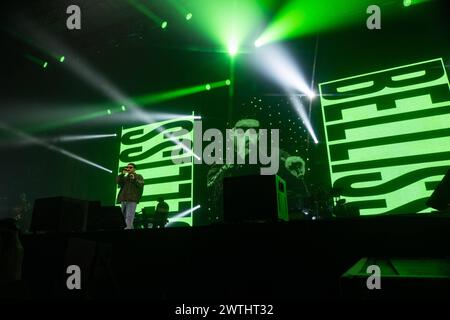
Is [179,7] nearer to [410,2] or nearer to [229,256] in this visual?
[410,2]

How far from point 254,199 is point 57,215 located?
6.94ft

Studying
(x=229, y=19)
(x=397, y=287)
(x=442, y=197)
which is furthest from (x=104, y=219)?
(x=229, y=19)

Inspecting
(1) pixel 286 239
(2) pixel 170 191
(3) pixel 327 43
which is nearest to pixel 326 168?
(3) pixel 327 43

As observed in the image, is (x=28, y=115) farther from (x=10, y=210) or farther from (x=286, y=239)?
(x=286, y=239)

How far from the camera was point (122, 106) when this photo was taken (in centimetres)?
887

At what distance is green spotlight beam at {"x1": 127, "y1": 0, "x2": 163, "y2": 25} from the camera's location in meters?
6.31

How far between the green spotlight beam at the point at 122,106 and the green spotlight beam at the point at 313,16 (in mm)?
1697

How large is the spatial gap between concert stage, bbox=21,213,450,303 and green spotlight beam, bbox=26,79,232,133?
18.3ft

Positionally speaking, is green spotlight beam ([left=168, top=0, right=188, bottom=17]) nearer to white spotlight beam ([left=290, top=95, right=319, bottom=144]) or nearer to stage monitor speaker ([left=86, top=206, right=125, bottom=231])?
white spotlight beam ([left=290, top=95, right=319, bottom=144])

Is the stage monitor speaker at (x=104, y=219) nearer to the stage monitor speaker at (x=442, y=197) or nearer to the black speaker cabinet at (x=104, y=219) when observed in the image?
the black speaker cabinet at (x=104, y=219)

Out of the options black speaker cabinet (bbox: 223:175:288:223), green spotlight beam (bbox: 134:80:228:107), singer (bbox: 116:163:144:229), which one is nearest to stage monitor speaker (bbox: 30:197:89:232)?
black speaker cabinet (bbox: 223:175:288:223)

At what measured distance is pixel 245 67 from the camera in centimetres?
744

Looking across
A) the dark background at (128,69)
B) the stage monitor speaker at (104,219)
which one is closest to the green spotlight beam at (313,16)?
the dark background at (128,69)
